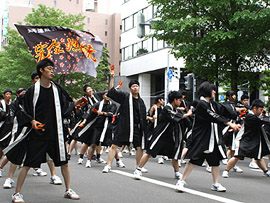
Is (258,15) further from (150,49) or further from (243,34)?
(150,49)

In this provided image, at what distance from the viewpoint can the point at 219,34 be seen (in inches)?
627

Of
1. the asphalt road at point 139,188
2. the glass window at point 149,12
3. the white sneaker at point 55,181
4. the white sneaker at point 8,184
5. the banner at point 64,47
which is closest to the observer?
the asphalt road at point 139,188

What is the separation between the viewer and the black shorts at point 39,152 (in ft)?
18.7

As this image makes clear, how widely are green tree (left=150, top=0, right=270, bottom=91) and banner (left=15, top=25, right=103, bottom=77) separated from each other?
6.97 meters

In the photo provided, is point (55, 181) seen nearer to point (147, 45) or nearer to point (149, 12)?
point (149, 12)

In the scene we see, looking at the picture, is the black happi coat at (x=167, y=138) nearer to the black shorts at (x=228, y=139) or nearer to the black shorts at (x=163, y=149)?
the black shorts at (x=163, y=149)

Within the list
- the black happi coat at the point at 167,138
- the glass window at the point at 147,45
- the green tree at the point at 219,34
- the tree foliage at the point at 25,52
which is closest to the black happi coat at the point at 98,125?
the black happi coat at the point at 167,138

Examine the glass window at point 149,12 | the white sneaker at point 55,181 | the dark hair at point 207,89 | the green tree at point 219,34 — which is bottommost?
the white sneaker at point 55,181

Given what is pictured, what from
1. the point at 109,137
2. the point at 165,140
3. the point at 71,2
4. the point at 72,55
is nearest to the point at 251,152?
the point at 165,140

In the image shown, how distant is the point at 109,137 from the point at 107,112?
2.10 ft

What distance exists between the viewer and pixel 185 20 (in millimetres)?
16734

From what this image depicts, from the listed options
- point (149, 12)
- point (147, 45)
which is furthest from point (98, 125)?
point (147, 45)

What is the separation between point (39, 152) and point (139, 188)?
2052mm

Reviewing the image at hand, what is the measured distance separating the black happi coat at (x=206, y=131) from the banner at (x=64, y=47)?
3550mm
